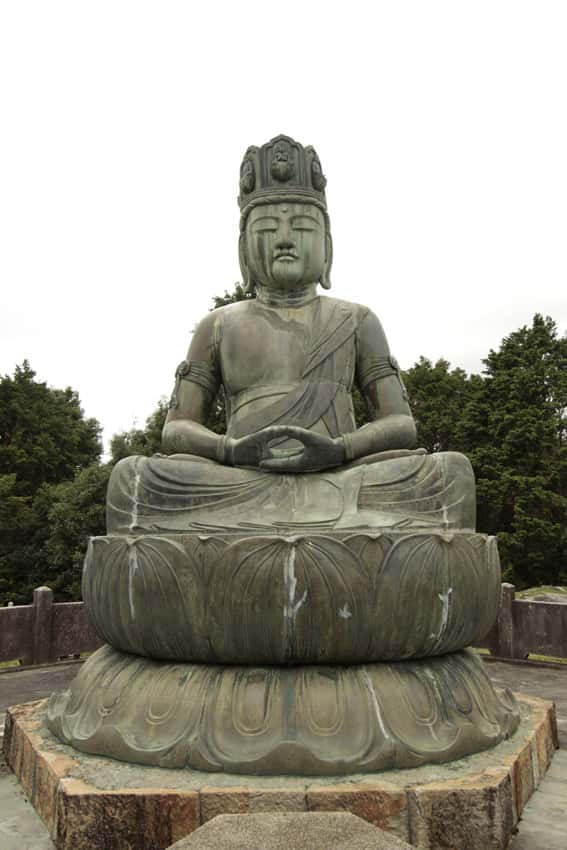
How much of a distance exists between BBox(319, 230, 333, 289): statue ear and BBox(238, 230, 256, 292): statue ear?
0.55 metres

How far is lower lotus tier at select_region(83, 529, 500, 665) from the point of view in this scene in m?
3.60

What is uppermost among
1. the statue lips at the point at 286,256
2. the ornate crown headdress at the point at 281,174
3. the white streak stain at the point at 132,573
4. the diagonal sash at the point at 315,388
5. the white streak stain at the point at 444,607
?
the ornate crown headdress at the point at 281,174

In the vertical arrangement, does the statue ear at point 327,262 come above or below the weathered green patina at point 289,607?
above

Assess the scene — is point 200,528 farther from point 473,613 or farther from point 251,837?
point 251,837

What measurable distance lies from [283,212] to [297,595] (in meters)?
2.92

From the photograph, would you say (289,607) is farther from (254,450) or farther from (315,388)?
(315,388)

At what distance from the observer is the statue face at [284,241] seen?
529 cm

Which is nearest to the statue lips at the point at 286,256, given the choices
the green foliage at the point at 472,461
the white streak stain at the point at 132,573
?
the white streak stain at the point at 132,573

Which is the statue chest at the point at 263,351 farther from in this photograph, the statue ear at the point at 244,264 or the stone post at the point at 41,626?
the stone post at the point at 41,626

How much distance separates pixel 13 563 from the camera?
68.9ft

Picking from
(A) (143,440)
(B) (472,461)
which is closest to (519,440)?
(B) (472,461)

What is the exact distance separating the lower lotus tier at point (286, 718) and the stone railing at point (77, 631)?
4832 mm

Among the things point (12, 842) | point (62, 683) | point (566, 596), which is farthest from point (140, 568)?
point (566, 596)

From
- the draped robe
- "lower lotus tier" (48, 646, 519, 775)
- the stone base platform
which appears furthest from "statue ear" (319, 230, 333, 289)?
the stone base platform
